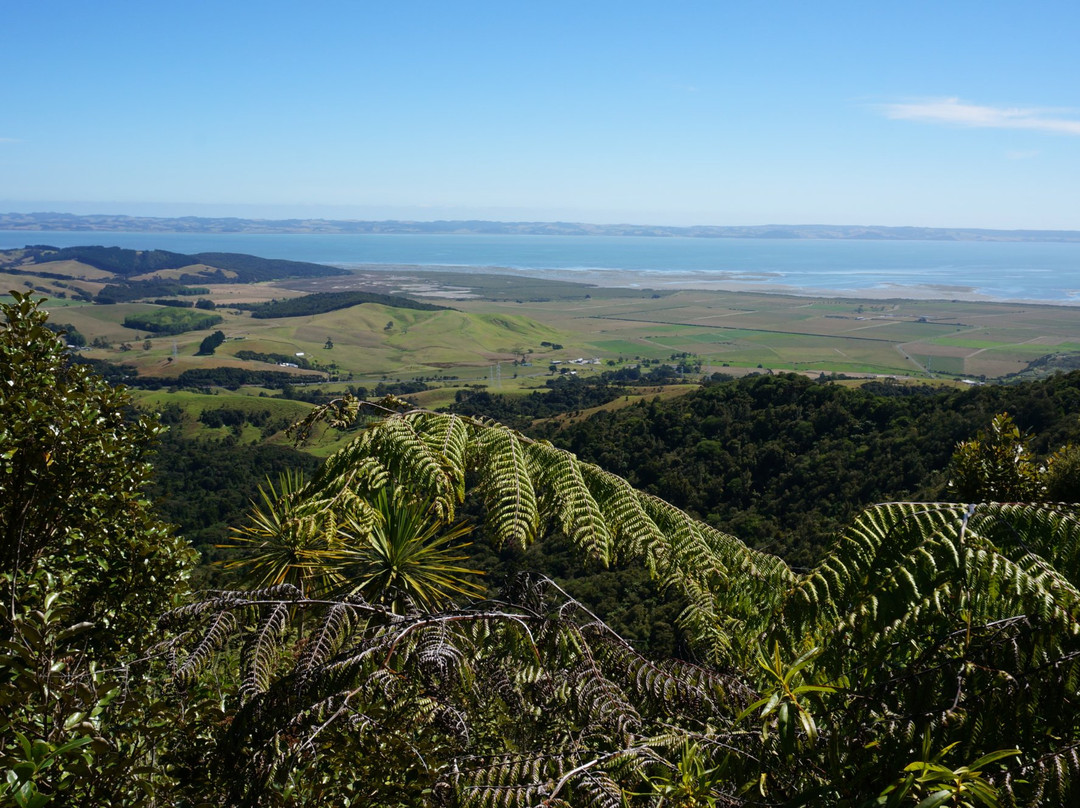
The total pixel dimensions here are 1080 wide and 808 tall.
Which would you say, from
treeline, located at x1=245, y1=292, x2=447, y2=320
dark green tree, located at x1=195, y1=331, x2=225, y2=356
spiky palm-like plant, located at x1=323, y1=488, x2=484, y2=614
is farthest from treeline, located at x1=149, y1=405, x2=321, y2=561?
treeline, located at x1=245, y1=292, x2=447, y2=320

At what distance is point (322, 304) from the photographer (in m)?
162

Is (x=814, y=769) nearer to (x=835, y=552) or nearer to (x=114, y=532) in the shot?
(x=835, y=552)

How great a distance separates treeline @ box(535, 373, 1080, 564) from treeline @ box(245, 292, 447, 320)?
134 meters

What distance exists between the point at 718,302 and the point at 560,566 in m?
176

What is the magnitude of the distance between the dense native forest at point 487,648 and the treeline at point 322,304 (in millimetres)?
156178

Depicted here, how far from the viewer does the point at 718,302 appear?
186125 mm

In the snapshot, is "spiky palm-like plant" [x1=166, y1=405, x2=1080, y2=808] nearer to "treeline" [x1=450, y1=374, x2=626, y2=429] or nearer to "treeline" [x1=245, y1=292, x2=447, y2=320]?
"treeline" [x1=450, y1=374, x2=626, y2=429]

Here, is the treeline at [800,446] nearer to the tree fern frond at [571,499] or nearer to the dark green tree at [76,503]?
the tree fern frond at [571,499]

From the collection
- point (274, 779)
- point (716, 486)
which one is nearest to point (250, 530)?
point (274, 779)

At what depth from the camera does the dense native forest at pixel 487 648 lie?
1988mm

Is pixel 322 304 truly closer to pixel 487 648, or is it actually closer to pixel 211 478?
pixel 211 478

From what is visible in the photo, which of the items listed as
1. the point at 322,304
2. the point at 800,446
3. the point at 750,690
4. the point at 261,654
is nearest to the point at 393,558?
the point at 261,654

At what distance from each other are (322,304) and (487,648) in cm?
16684

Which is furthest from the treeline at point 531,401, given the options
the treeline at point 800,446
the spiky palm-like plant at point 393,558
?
the spiky palm-like plant at point 393,558
